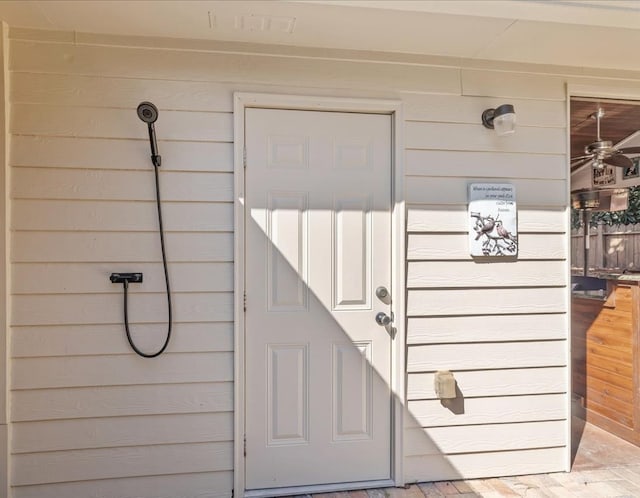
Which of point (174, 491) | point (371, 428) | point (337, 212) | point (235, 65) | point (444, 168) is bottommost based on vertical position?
point (174, 491)

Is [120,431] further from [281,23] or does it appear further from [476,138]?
[476,138]

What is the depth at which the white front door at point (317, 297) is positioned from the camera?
225 centimetres

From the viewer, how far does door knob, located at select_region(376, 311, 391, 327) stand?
2.32 meters

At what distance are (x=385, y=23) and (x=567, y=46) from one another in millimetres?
962

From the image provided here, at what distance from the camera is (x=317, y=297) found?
230 centimetres

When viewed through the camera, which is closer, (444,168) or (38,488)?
(38,488)

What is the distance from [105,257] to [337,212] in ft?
3.73

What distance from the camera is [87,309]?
2117mm

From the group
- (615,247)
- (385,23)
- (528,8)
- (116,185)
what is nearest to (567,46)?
(528,8)

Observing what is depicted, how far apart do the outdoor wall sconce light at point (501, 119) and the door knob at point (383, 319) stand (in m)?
1.13

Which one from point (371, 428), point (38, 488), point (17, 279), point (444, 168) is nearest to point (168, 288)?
point (17, 279)

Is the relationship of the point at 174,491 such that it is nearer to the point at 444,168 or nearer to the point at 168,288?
the point at 168,288

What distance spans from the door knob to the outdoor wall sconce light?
113 centimetres

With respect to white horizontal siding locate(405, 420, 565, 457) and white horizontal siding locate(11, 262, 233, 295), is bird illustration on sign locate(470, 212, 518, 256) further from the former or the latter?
white horizontal siding locate(11, 262, 233, 295)
